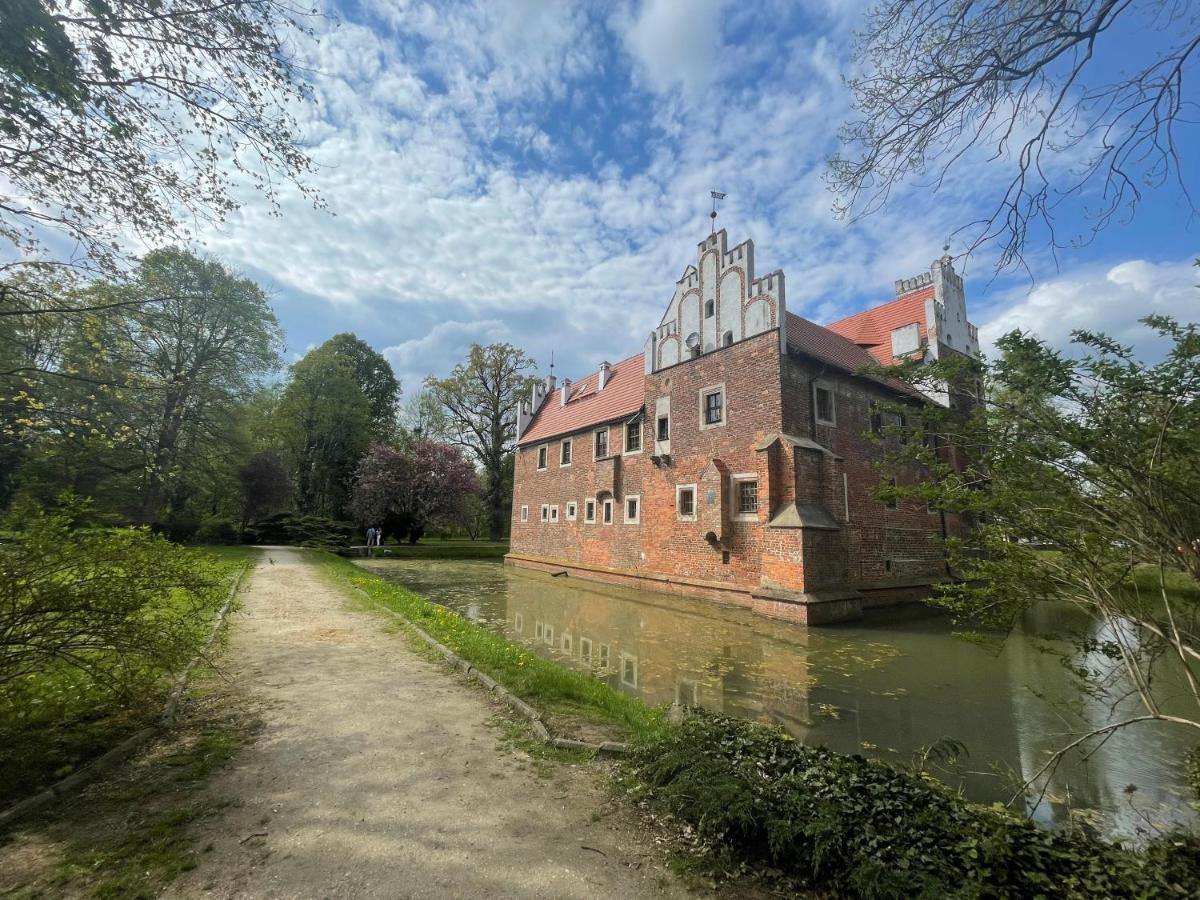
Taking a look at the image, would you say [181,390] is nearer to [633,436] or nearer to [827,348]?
[633,436]

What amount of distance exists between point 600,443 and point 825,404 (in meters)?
9.40

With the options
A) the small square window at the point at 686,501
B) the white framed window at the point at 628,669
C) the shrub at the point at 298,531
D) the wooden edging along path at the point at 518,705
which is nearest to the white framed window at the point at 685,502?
the small square window at the point at 686,501

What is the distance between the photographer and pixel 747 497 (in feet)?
48.3

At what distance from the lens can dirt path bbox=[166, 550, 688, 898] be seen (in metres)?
2.51

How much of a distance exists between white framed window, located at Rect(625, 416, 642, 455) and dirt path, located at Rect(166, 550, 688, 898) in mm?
14785

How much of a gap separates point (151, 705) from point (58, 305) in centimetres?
375

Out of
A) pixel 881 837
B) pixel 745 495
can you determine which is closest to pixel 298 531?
pixel 745 495

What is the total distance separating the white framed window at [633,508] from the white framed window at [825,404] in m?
6.74

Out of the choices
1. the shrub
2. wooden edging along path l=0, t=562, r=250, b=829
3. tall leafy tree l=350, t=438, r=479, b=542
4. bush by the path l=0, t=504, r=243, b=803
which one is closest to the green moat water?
wooden edging along path l=0, t=562, r=250, b=829

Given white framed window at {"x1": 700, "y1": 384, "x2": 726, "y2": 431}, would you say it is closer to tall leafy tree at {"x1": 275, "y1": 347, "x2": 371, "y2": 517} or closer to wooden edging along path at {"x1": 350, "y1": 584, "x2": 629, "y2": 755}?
wooden edging along path at {"x1": 350, "y1": 584, "x2": 629, "y2": 755}

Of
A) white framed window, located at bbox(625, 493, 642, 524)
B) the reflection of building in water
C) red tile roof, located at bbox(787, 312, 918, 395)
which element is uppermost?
red tile roof, located at bbox(787, 312, 918, 395)

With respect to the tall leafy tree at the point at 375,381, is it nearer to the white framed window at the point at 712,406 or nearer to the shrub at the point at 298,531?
the shrub at the point at 298,531

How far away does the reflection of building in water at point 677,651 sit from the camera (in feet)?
22.8

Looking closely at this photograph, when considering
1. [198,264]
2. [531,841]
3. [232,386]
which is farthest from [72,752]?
[232,386]
